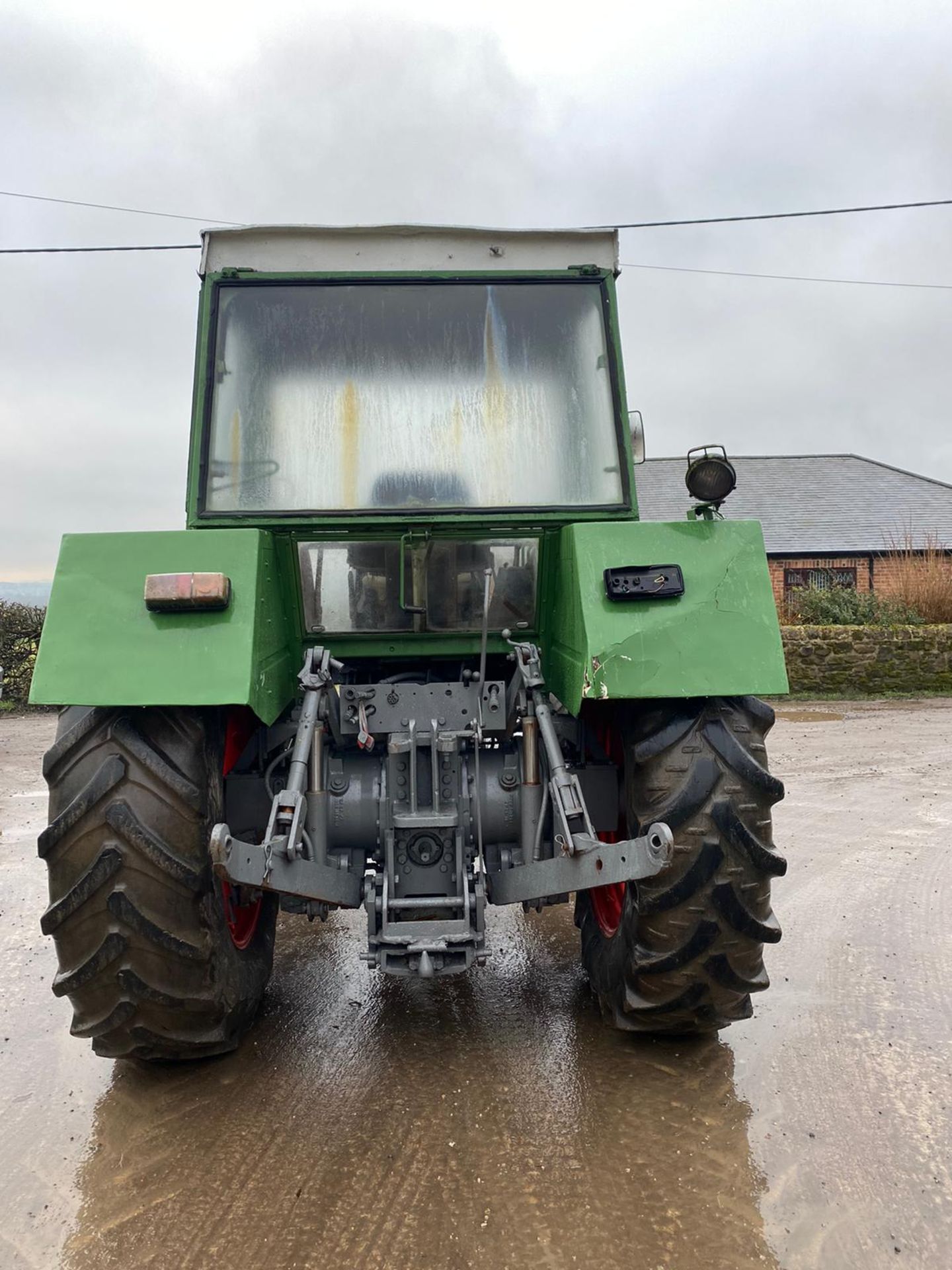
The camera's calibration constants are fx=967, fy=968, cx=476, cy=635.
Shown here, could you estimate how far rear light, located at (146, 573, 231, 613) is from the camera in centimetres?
285

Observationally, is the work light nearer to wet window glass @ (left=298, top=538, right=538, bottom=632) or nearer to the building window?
wet window glass @ (left=298, top=538, right=538, bottom=632)

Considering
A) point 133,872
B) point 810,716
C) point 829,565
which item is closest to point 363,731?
point 133,872

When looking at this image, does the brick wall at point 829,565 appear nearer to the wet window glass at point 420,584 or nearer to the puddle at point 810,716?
the puddle at point 810,716

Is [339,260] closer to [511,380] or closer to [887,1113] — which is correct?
[511,380]

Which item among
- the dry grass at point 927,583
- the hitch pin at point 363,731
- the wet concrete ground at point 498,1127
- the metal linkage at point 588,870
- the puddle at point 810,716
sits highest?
the dry grass at point 927,583

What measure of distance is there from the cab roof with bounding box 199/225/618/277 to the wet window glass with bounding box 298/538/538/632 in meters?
1.10

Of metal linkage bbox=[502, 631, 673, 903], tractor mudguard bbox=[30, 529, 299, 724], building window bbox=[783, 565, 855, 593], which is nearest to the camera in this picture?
metal linkage bbox=[502, 631, 673, 903]

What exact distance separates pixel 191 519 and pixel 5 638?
14.1 metres

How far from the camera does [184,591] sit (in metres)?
2.86

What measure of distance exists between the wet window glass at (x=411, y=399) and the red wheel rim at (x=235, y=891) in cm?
76

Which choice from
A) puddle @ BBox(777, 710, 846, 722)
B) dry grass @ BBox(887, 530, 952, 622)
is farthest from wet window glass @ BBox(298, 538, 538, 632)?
dry grass @ BBox(887, 530, 952, 622)

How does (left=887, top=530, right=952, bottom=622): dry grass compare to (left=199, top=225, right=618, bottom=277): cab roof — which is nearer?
(left=199, top=225, right=618, bottom=277): cab roof

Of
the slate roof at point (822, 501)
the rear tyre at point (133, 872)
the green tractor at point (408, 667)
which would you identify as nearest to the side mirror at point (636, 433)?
the green tractor at point (408, 667)

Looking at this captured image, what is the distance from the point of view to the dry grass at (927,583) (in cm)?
1819
